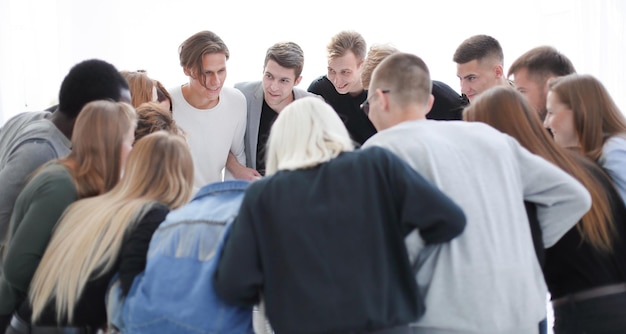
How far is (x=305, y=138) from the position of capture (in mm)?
2133

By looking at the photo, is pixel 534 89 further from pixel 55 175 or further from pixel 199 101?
pixel 55 175

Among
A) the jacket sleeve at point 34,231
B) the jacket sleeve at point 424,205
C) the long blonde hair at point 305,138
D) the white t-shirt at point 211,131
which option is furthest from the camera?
the white t-shirt at point 211,131

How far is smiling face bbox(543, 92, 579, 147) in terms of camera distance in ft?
8.84

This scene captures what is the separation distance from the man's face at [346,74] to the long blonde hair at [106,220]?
76.6 inches

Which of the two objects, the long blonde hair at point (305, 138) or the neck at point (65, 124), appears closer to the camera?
the long blonde hair at point (305, 138)

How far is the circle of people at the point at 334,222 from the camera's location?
6.63 ft

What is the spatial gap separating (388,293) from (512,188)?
1.60 feet

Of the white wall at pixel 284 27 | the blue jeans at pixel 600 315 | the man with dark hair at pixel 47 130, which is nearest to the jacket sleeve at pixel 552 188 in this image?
the blue jeans at pixel 600 315

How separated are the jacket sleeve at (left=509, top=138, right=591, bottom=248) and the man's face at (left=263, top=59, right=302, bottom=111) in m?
1.90

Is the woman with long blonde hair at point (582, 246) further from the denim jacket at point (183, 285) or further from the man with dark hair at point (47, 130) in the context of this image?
the man with dark hair at point (47, 130)

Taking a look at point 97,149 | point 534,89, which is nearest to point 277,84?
point 534,89

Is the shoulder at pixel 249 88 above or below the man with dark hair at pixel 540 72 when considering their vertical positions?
below

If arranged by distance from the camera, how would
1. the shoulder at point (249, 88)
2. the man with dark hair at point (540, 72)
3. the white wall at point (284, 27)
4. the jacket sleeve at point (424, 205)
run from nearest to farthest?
the jacket sleeve at point (424, 205) → the man with dark hair at point (540, 72) → the shoulder at point (249, 88) → the white wall at point (284, 27)

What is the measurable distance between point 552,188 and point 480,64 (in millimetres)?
1601
